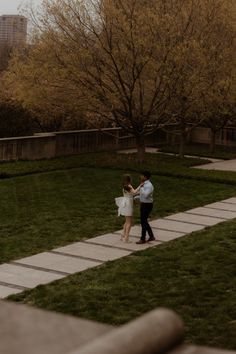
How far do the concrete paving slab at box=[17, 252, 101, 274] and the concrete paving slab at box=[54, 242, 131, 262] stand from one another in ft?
1.03

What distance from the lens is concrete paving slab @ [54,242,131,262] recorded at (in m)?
10.9

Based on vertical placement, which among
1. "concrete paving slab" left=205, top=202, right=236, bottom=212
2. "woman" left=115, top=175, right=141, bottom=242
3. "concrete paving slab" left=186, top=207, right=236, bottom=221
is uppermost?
"woman" left=115, top=175, right=141, bottom=242

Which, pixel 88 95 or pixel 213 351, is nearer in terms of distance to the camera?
pixel 213 351

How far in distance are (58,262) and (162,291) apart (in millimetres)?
2374

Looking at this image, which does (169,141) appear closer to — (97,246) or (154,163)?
(154,163)

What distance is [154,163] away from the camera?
79.0 ft

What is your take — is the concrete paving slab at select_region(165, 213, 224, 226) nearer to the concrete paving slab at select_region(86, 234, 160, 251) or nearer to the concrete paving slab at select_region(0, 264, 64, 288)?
the concrete paving slab at select_region(86, 234, 160, 251)

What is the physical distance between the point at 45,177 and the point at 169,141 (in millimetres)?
15580

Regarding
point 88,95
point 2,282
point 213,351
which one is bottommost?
point 2,282

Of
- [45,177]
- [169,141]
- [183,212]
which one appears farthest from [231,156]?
[183,212]

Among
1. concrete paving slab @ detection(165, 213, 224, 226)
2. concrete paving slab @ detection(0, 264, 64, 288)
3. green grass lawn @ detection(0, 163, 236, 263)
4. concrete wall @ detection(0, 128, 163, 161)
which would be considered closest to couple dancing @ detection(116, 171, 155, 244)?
green grass lawn @ detection(0, 163, 236, 263)

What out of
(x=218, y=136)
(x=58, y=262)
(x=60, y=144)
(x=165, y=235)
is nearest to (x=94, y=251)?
(x=58, y=262)

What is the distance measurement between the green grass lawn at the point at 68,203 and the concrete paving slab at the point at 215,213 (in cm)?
37

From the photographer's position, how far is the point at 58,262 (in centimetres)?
1041
